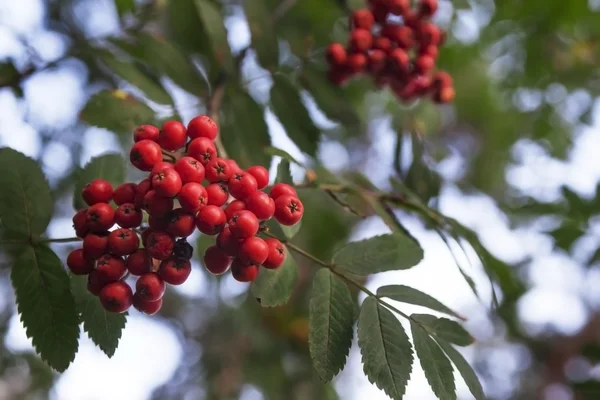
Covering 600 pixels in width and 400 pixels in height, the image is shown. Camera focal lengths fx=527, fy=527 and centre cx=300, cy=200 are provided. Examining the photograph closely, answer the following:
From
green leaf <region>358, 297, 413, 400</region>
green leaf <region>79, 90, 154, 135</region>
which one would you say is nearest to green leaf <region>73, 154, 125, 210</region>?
green leaf <region>79, 90, 154, 135</region>

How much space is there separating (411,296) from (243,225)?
51 centimetres

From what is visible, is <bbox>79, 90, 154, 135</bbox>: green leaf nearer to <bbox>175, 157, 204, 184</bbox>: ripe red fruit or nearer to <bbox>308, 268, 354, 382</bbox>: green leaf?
<bbox>175, 157, 204, 184</bbox>: ripe red fruit

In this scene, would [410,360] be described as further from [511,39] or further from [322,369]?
[511,39]

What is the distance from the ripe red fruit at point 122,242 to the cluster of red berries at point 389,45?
3.91 ft

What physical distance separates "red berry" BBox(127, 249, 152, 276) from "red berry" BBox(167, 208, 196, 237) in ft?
0.27

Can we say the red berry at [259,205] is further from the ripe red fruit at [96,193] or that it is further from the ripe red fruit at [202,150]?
the ripe red fruit at [96,193]

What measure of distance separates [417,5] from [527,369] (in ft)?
15.1

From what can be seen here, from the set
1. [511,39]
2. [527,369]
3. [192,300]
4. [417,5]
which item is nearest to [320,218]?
[417,5]

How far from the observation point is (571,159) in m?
3.29

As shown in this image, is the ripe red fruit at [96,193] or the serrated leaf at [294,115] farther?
the serrated leaf at [294,115]

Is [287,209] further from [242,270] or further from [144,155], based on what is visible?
[144,155]

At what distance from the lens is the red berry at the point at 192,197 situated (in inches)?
43.7

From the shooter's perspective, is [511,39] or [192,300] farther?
[192,300]

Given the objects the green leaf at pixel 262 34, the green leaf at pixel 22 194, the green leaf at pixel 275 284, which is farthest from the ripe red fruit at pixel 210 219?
the green leaf at pixel 262 34
